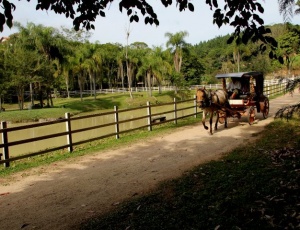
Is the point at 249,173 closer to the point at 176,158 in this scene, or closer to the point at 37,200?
the point at 176,158

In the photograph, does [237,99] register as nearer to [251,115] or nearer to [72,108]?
[251,115]

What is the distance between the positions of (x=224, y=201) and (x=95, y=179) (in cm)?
342

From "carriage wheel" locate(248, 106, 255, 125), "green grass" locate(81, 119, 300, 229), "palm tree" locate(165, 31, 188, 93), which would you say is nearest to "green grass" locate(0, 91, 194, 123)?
"palm tree" locate(165, 31, 188, 93)

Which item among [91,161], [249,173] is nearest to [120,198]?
[249,173]

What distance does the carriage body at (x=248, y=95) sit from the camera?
12.9 meters

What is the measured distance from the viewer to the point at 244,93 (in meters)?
13.7

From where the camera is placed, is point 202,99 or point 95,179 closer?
point 95,179

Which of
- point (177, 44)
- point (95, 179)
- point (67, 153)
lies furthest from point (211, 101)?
point (177, 44)

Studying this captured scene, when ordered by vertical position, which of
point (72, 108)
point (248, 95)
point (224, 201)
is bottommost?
point (72, 108)

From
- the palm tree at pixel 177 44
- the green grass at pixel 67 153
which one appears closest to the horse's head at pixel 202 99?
the green grass at pixel 67 153

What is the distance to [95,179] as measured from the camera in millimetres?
6816

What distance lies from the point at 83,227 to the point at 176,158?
14.1 feet

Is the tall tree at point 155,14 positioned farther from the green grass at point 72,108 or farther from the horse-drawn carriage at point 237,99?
the green grass at point 72,108

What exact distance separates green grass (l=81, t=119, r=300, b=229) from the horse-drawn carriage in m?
4.79
